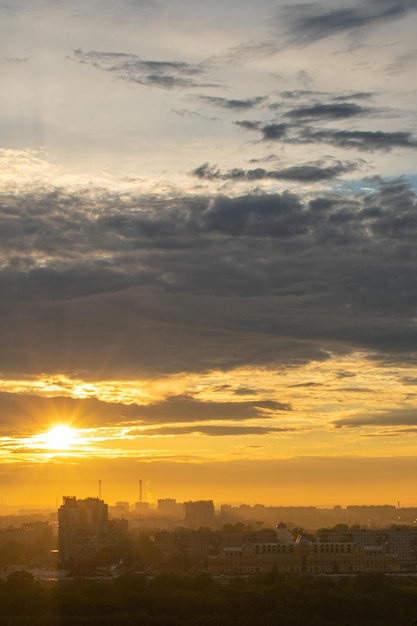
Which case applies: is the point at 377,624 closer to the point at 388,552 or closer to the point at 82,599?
the point at 82,599

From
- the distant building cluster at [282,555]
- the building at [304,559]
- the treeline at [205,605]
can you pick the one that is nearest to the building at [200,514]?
the distant building cluster at [282,555]

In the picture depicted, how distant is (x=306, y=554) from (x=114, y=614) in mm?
38274

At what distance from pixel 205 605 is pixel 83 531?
52551 millimetres

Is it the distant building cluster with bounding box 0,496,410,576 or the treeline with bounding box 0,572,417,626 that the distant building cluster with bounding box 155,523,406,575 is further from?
the treeline with bounding box 0,572,417,626

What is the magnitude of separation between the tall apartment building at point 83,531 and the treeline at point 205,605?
36025 mm

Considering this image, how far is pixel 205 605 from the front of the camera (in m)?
58.6

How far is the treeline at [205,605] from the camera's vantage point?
183 feet

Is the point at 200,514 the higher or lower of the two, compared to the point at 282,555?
higher

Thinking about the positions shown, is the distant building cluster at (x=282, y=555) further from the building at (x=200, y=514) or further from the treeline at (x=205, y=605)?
the building at (x=200, y=514)

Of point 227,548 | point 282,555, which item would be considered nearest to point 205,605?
point 282,555

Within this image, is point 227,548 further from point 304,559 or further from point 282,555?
point 304,559

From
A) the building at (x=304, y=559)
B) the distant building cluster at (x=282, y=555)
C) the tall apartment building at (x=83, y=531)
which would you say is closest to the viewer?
the building at (x=304, y=559)

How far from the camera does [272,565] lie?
90.2 meters

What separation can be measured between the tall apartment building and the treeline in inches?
1418
